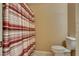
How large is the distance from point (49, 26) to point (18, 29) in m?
0.37

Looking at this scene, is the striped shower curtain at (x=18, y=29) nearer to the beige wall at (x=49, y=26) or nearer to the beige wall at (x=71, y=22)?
the beige wall at (x=49, y=26)

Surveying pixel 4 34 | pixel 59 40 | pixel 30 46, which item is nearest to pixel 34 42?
pixel 30 46

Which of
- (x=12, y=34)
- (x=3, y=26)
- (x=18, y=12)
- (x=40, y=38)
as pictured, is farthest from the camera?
(x=40, y=38)

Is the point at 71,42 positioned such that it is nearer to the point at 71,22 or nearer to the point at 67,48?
the point at 67,48

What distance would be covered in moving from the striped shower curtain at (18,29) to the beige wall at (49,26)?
71mm

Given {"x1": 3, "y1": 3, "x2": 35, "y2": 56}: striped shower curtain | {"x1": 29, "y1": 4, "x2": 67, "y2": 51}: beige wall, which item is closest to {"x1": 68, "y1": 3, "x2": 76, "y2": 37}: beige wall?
{"x1": 29, "y1": 4, "x2": 67, "y2": 51}: beige wall

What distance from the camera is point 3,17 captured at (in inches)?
41.1

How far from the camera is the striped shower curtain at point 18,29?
42.1 inches

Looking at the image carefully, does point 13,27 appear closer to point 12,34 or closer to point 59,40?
point 12,34

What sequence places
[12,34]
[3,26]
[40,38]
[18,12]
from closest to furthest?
[3,26], [12,34], [18,12], [40,38]

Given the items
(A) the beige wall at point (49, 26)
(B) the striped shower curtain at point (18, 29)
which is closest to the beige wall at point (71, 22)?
(A) the beige wall at point (49, 26)

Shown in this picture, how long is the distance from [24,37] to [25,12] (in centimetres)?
29

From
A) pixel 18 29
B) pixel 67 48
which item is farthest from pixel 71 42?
pixel 18 29

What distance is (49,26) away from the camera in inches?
58.9
